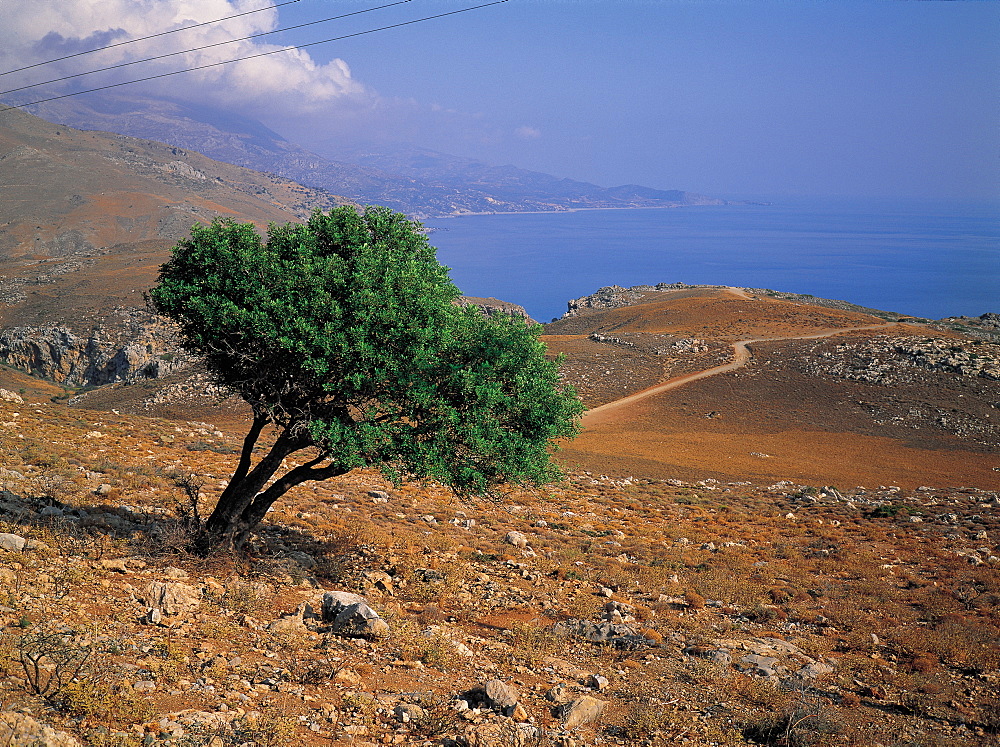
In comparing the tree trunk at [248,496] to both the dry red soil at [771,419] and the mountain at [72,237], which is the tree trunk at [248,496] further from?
the mountain at [72,237]

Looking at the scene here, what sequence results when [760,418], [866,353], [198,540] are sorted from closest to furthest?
1. [198,540]
2. [760,418]
3. [866,353]

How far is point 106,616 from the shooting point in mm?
8406

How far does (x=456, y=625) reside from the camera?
11.0 metres

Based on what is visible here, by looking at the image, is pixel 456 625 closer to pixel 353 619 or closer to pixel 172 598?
pixel 353 619

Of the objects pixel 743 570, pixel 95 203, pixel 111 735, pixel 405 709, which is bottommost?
pixel 743 570

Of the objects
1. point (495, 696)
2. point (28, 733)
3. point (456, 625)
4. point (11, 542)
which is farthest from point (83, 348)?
point (495, 696)

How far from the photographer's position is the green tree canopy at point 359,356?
33.9ft

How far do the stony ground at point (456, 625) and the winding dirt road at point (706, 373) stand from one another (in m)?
28.0

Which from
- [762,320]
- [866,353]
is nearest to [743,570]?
[866,353]

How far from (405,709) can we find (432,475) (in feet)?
13.3

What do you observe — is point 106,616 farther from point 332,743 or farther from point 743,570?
point 743,570

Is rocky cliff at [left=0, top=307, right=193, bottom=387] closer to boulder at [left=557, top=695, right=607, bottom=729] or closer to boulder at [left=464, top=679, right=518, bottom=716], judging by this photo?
boulder at [left=464, top=679, right=518, bottom=716]

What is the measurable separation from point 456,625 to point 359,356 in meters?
5.48

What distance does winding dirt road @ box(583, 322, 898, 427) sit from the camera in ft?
161
